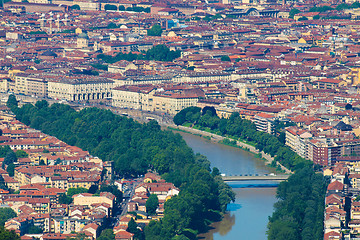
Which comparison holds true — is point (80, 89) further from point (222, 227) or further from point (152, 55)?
point (222, 227)

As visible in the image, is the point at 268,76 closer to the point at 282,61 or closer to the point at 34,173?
the point at 282,61

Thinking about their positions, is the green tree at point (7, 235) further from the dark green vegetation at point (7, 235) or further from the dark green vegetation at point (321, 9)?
the dark green vegetation at point (321, 9)

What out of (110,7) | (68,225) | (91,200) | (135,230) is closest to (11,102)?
(91,200)

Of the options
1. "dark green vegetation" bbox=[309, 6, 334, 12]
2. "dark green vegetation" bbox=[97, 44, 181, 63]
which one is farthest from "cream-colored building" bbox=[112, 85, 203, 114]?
"dark green vegetation" bbox=[309, 6, 334, 12]

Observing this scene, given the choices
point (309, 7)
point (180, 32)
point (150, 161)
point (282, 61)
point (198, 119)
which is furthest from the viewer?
point (309, 7)

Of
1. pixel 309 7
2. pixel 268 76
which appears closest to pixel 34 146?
pixel 268 76

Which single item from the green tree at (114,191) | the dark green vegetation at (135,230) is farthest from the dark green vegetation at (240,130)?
the dark green vegetation at (135,230)
